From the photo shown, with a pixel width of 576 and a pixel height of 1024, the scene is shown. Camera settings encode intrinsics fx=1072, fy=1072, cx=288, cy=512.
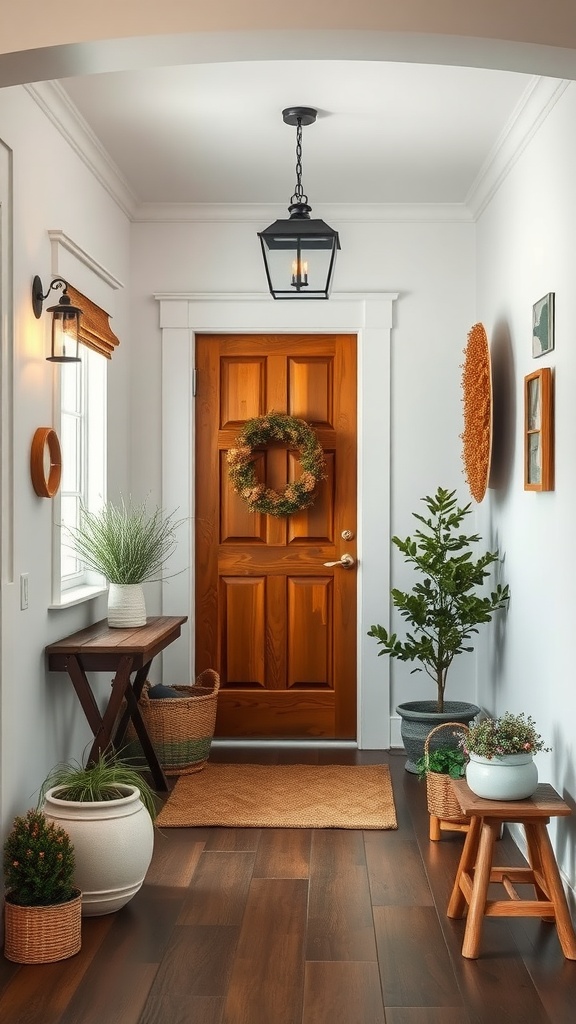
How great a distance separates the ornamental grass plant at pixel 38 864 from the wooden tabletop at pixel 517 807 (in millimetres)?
1130

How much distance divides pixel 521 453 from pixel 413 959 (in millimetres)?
2017

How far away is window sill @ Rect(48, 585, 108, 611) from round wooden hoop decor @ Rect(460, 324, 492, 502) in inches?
67.1

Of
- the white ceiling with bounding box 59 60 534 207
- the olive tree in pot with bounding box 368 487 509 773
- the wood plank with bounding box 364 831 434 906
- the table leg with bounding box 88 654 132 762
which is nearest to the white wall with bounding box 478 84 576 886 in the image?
the olive tree in pot with bounding box 368 487 509 773

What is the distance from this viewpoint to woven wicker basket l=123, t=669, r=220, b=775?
475cm

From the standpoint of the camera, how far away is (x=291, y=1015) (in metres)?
2.59

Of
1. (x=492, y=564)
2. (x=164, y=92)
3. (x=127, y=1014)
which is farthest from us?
(x=492, y=564)

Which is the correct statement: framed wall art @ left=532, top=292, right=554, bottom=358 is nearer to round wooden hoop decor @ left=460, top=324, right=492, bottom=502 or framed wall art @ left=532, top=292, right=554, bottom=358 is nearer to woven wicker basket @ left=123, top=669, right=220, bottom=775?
round wooden hoop decor @ left=460, top=324, right=492, bottom=502

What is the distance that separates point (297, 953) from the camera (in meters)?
2.96

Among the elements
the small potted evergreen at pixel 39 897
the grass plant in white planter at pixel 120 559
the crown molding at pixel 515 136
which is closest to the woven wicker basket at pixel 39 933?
the small potted evergreen at pixel 39 897

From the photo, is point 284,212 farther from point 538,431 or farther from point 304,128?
point 538,431

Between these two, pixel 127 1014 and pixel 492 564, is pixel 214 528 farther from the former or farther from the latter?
pixel 127 1014

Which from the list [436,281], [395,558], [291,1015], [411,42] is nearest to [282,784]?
[395,558]

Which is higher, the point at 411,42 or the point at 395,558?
the point at 411,42

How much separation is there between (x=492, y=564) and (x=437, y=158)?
1.84m
